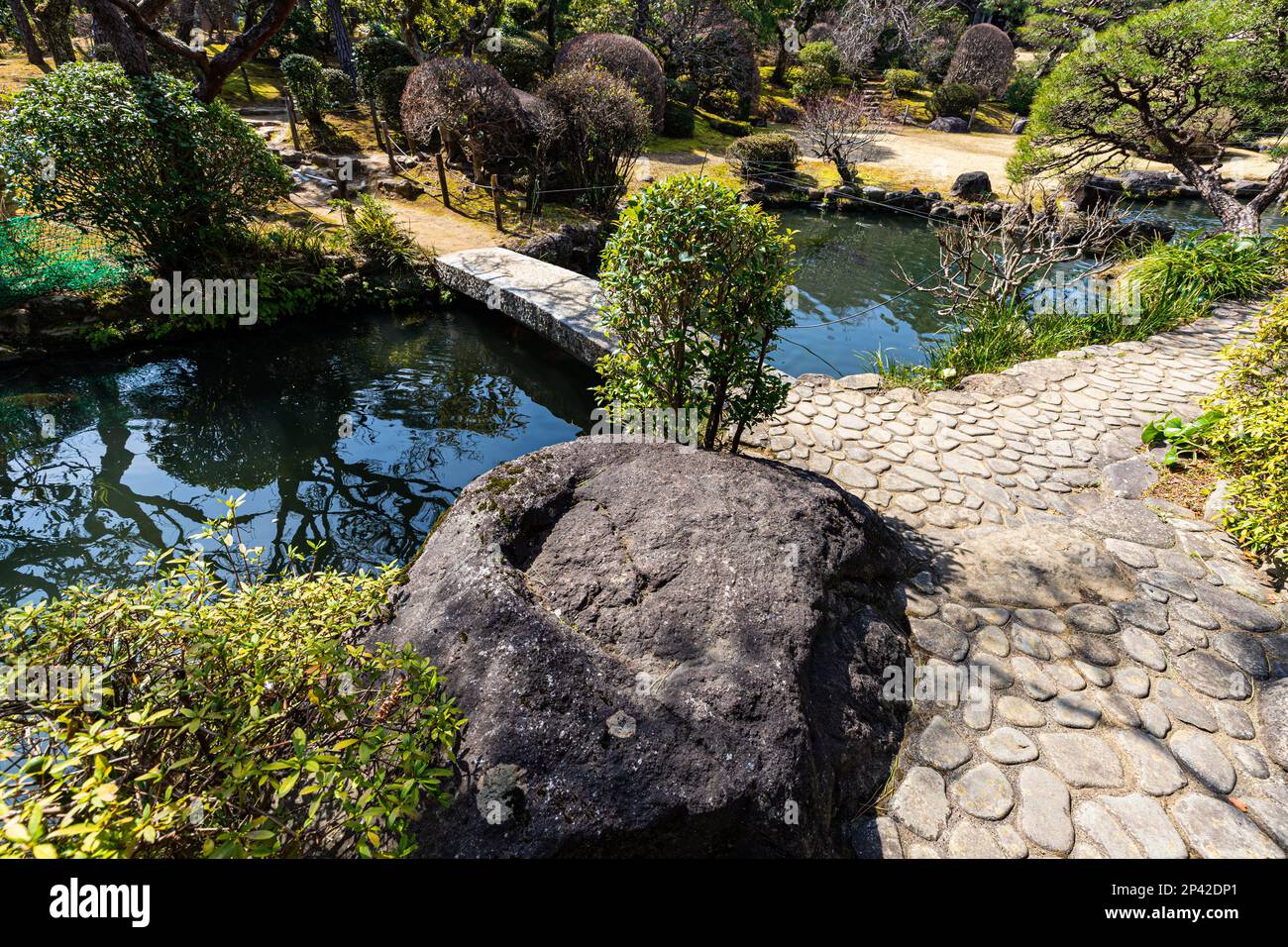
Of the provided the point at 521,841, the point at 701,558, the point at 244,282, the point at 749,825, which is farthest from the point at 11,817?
the point at 244,282

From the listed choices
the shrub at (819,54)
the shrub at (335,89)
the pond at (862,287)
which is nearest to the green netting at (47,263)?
the shrub at (335,89)

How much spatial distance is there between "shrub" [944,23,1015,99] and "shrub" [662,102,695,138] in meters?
16.7

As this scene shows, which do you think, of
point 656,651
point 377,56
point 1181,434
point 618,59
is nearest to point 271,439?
point 656,651

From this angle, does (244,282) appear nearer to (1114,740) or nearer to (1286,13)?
(1114,740)

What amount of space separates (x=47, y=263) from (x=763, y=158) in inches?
678

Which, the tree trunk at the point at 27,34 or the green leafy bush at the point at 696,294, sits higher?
the tree trunk at the point at 27,34

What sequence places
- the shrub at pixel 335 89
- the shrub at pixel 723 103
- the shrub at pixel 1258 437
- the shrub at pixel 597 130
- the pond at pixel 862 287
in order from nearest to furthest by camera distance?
the shrub at pixel 1258 437, the pond at pixel 862 287, the shrub at pixel 597 130, the shrub at pixel 335 89, the shrub at pixel 723 103

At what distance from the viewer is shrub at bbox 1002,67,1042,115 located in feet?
92.0

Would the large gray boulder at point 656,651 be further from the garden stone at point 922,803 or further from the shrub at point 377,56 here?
the shrub at point 377,56

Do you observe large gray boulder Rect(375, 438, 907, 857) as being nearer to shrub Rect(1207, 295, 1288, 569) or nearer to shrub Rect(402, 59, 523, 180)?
shrub Rect(1207, 295, 1288, 569)

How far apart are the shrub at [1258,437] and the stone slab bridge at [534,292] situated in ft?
20.0

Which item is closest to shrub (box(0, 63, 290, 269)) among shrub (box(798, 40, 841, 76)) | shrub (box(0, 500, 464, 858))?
shrub (box(0, 500, 464, 858))

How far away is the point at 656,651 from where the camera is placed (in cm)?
281

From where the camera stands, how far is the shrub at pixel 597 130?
42.3 feet
